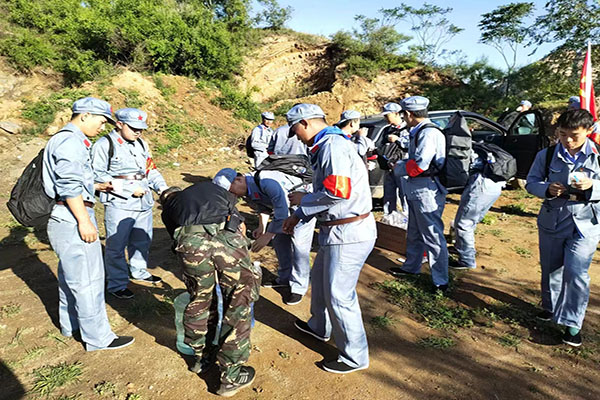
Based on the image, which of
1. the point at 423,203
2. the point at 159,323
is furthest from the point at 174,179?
the point at 423,203

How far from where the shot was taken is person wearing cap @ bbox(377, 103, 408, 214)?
5188 mm

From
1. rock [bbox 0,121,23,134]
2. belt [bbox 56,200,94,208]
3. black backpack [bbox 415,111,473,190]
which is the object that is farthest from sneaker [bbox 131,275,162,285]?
rock [bbox 0,121,23,134]

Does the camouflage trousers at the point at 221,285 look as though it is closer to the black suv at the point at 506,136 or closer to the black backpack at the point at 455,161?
the black backpack at the point at 455,161

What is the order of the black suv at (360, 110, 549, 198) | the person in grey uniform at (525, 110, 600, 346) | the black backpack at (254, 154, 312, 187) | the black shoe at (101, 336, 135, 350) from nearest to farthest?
the person in grey uniform at (525, 110, 600, 346) < the black shoe at (101, 336, 135, 350) < the black backpack at (254, 154, 312, 187) < the black suv at (360, 110, 549, 198)

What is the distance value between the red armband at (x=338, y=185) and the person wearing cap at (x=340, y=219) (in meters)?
0.02

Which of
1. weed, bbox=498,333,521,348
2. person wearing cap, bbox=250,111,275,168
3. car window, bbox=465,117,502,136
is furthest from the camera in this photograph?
person wearing cap, bbox=250,111,275,168

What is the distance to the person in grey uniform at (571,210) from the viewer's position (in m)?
2.74

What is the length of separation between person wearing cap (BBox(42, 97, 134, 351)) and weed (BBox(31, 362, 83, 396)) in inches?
8.3

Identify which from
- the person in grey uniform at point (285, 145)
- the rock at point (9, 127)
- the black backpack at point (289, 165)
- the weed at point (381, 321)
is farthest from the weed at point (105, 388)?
the rock at point (9, 127)

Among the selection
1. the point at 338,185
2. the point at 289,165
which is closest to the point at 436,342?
the point at 338,185

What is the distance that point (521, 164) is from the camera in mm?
7129

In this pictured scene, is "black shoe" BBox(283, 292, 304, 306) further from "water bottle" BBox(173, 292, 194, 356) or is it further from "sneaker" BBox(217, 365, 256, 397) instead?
"water bottle" BBox(173, 292, 194, 356)

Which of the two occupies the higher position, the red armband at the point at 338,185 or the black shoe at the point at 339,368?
the red armband at the point at 338,185

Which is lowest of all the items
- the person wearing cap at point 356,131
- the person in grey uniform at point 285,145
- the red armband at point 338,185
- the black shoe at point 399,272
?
the black shoe at point 399,272
